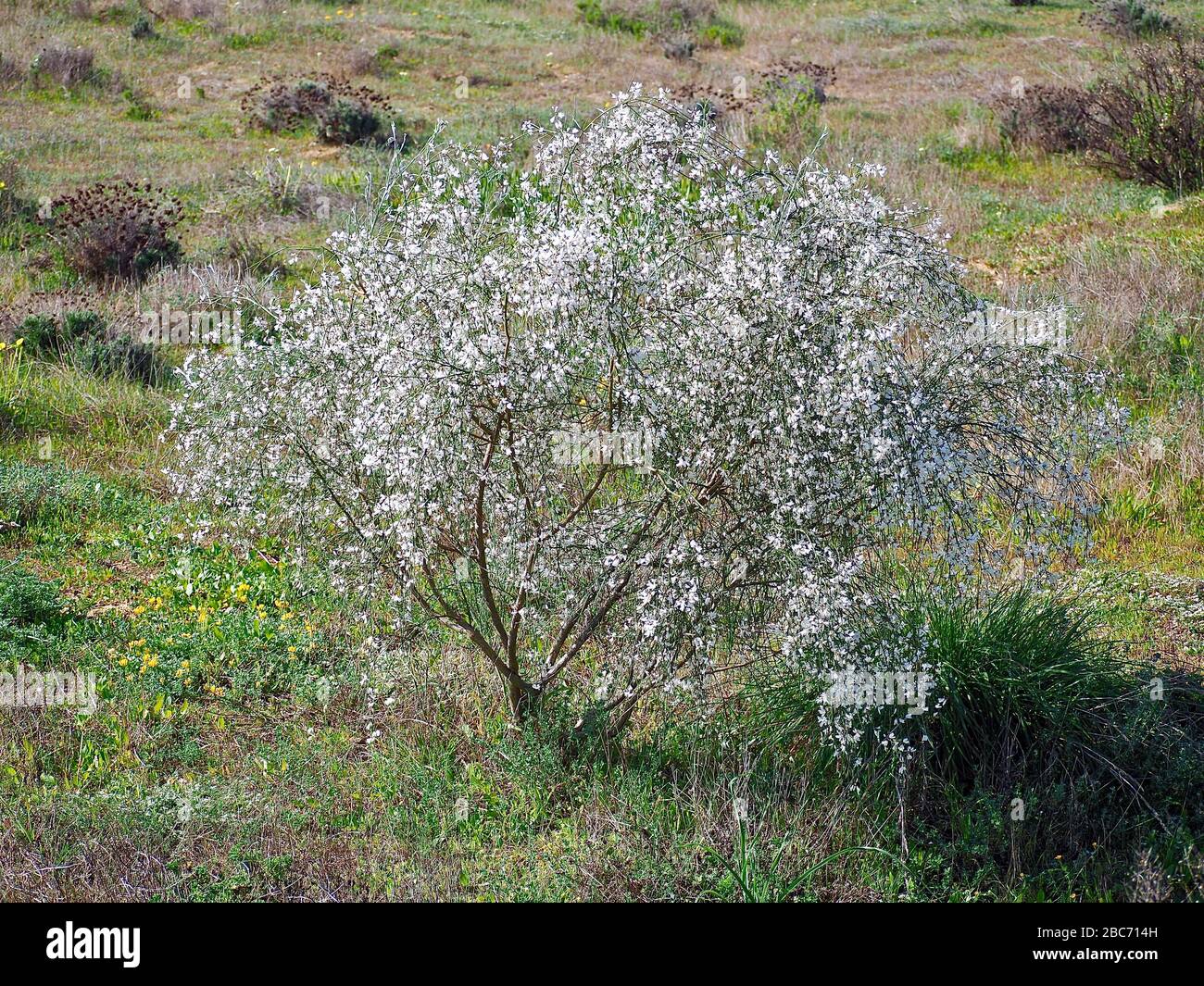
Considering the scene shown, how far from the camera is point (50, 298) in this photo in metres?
9.29

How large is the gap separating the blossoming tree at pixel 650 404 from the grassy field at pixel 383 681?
542 millimetres

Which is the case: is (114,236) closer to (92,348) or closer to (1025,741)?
(92,348)

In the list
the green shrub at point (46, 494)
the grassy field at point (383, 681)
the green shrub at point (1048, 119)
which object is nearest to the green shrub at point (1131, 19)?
the green shrub at point (1048, 119)

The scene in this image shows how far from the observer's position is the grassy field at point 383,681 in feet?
13.5

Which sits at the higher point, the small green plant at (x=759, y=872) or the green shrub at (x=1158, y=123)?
the green shrub at (x=1158, y=123)

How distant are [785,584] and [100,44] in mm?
17973

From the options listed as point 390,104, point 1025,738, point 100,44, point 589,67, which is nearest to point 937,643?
point 1025,738

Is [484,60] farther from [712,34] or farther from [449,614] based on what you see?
[449,614]

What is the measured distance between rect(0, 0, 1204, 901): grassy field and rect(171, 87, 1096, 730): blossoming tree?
1.78 ft

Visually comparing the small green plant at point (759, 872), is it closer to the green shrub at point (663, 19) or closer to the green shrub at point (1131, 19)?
the green shrub at point (1131, 19)

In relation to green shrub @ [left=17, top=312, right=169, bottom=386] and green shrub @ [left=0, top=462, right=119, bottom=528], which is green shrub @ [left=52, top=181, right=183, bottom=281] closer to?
green shrub @ [left=17, top=312, right=169, bottom=386]

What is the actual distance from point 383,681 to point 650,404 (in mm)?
2062

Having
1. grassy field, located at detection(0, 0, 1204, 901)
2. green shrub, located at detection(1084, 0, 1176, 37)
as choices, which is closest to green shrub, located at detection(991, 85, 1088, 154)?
grassy field, located at detection(0, 0, 1204, 901)

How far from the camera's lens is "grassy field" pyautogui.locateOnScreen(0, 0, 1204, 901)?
4121mm
